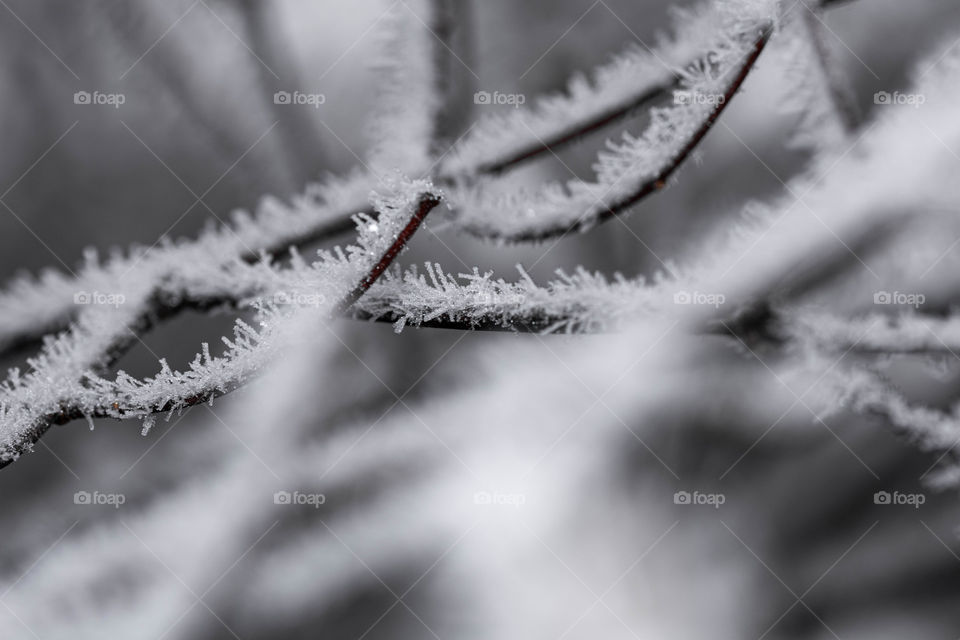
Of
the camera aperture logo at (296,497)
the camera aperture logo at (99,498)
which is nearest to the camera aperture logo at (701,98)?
the camera aperture logo at (296,497)

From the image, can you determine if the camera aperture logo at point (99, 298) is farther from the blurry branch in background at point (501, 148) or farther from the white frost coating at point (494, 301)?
the white frost coating at point (494, 301)

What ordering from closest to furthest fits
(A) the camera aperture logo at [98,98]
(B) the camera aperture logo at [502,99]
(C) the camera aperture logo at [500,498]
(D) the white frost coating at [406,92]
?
(D) the white frost coating at [406,92], (C) the camera aperture logo at [500,498], (B) the camera aperture logo at [502,99], (A) the camera aperture logo at [98,98]

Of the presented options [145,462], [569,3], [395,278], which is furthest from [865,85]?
[145,462]

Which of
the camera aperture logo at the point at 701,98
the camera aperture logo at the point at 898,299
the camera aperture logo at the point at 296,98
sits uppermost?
the camera aperture logo at the point at 898,299

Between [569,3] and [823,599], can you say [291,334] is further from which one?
[569,3]

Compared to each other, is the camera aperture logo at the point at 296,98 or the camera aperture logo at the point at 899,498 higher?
the camera aperture logo at the point at 899,498

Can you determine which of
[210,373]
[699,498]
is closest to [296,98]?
[210,373]
